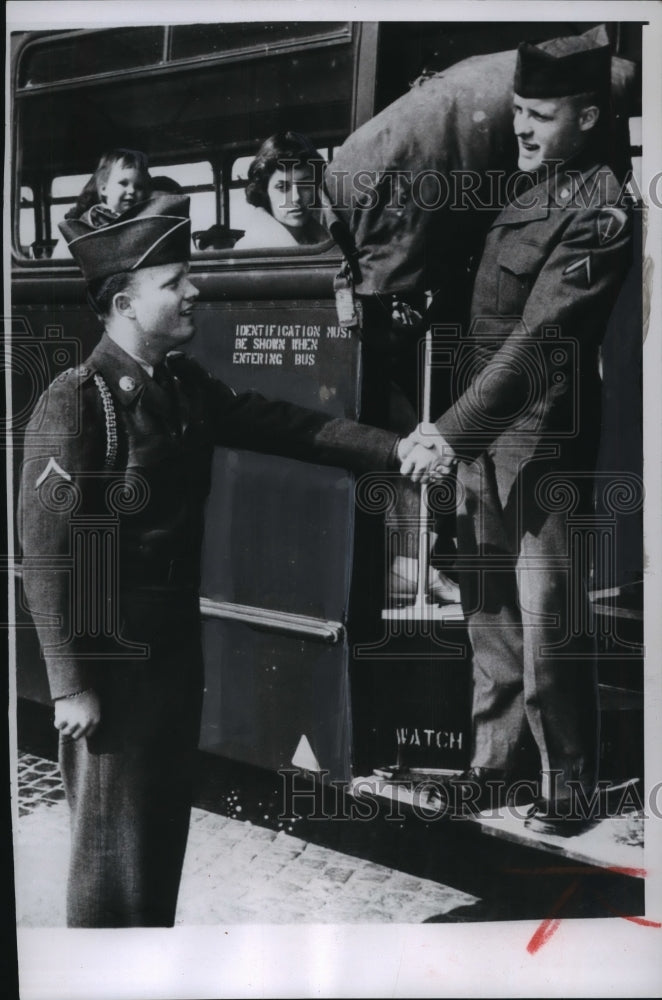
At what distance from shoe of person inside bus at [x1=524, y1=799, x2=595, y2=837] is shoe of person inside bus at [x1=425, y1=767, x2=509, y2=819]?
0.12 meters

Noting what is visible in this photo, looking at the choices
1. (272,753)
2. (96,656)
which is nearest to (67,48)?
(96,656)

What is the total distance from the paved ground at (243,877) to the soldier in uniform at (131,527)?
3.6 inches

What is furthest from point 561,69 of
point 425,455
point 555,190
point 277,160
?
point 425,455

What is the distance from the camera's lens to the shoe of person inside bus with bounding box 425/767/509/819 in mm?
3166

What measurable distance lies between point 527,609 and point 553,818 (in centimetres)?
77

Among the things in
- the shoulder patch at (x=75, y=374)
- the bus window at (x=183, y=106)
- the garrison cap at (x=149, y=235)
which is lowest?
the shoulder patch at (x=75, y=374)

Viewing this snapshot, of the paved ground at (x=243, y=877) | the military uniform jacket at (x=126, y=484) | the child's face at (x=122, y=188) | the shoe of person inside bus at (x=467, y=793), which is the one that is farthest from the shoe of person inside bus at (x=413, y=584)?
the child's face at (x=122, y=188)

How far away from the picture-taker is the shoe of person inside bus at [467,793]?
317cm

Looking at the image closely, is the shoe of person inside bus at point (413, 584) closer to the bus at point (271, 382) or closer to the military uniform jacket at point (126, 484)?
the bus at point (271, 382)

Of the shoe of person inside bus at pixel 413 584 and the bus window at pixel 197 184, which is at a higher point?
the bus window at pixel 197 184

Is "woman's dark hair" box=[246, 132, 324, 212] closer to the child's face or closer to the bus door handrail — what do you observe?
the child's face

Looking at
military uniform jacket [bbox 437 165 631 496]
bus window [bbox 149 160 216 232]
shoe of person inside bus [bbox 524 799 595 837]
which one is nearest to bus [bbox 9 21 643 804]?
bus window [bbox 149 160 216 232]

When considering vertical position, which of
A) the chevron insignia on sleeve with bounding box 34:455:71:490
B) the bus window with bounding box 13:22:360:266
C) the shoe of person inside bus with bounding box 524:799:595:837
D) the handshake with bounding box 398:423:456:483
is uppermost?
the bus window with bounding box 13:22:360:266

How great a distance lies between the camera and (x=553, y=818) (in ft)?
10.4
